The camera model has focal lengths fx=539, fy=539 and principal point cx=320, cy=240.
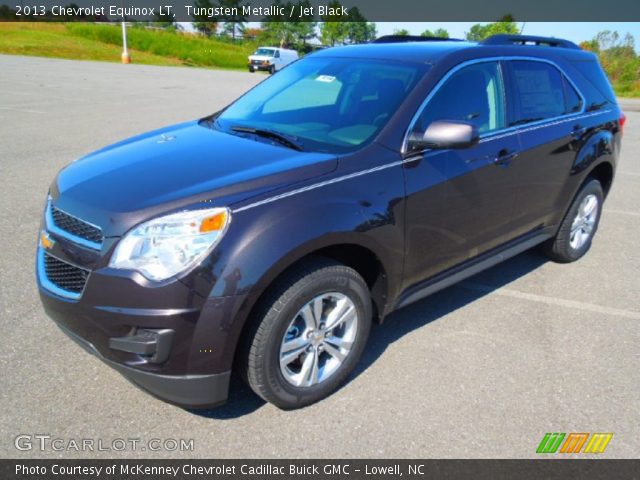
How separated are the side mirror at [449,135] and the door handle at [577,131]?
176cm

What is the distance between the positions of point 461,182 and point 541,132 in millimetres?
1093

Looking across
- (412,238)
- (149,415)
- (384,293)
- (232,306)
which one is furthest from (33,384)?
(412,238)

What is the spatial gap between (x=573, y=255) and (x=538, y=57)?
71.7 inches

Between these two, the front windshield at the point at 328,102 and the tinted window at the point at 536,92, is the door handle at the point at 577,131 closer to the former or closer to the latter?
the tinted window at the point at 536,92

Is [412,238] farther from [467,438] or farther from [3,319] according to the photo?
[3,319]

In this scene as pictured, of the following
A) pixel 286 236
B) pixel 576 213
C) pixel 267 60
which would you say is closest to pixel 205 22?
pixel 267 60

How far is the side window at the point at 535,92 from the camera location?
12.4 ft

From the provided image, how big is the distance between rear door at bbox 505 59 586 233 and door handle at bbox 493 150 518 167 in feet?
0.15

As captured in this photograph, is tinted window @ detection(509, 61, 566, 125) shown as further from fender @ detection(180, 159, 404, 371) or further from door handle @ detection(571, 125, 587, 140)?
fender @ detection(180, 159, 404, 371)

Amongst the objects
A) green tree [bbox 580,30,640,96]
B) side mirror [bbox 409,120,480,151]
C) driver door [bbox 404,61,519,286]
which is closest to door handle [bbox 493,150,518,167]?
driver door [bbox 404,61,519,286]

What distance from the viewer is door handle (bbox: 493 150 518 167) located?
351 cm

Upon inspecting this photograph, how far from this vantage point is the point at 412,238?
3.03 m

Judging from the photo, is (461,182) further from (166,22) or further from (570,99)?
(166,22)
